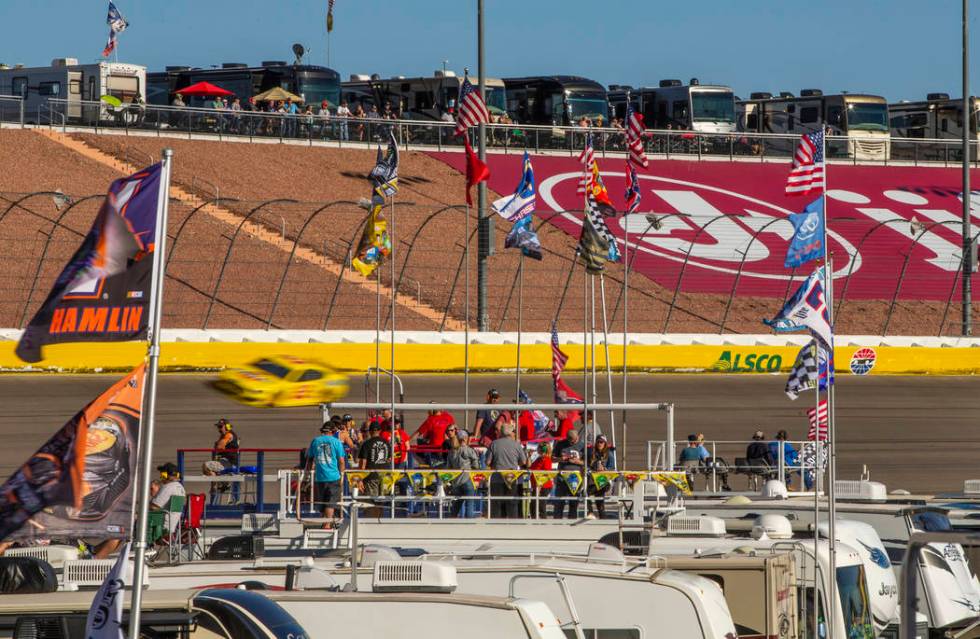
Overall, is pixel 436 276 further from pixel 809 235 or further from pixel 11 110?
pixel 809 235

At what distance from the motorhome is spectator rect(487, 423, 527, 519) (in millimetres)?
42709

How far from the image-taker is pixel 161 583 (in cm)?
971

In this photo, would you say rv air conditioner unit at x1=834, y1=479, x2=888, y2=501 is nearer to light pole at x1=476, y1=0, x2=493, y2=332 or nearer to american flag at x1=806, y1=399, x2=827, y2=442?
american flag at x1=806, y1=399, x2=827, y2=442

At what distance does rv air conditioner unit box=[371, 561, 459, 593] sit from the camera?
869cm

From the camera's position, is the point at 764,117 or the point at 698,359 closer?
the point at 698,359

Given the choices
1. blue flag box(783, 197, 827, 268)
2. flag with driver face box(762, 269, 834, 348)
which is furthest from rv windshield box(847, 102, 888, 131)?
flag with driver face box(762, 269, 834, 348)

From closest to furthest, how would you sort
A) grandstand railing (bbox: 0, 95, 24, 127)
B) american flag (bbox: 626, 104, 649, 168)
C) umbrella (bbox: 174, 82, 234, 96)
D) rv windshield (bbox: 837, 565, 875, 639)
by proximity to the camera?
rv windshield (bbox: 837, 565, 875, 639), american flag (bbox: 626, 104, 649, 168), grandstand railing (bbox: 0, 95, 24, 127), umbrella (bbox: 174, 82, 234, 96)

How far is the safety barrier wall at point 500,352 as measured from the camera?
1146 inches

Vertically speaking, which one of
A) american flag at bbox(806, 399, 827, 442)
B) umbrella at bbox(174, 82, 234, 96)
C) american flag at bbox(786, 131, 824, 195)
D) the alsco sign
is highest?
umbrella at bbox(174, 82, 234, 96)

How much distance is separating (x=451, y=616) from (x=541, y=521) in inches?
254

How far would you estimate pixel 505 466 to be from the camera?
57.7 feet

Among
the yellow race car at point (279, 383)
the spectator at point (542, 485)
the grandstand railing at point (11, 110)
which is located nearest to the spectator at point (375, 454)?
the spectator at point (542, 485)

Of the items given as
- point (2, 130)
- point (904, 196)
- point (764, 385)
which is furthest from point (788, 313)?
point (904, 196)

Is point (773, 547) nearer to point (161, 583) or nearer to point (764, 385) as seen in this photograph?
point (161, 583)
